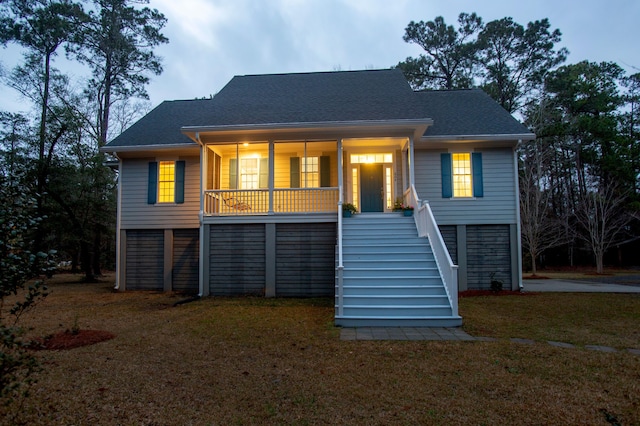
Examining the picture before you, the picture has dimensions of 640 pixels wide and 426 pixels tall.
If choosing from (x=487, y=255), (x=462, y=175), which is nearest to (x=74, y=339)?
(x=487, y=255)

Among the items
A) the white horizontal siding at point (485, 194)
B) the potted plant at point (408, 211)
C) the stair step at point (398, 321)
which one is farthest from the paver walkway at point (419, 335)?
the white horizontal siding at point (485, 194)

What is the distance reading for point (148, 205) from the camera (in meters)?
11.9

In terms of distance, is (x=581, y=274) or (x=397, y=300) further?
(x=581, y=274)

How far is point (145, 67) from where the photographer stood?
76.5 feet

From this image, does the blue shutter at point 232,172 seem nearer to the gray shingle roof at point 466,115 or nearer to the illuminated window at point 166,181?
the illuminated window at point 166,181

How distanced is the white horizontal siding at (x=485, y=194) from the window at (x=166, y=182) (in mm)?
7505

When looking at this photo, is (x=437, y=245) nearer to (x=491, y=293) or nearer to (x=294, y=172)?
(x=491, y=293)

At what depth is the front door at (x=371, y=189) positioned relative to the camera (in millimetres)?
11688

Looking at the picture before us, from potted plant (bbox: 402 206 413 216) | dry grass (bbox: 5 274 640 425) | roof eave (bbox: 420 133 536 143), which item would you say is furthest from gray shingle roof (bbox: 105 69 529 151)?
dry grass (bbox: 5 274 640 425)

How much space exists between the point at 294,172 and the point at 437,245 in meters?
5.70

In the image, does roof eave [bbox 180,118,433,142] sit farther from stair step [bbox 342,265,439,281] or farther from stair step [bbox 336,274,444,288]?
stair step [bbox 336,274,444,288]

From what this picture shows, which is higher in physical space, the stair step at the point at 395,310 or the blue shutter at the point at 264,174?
the blue shutter at the point at 264,174

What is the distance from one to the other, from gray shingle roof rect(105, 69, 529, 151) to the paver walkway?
581 centimetres

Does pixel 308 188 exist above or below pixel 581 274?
above
